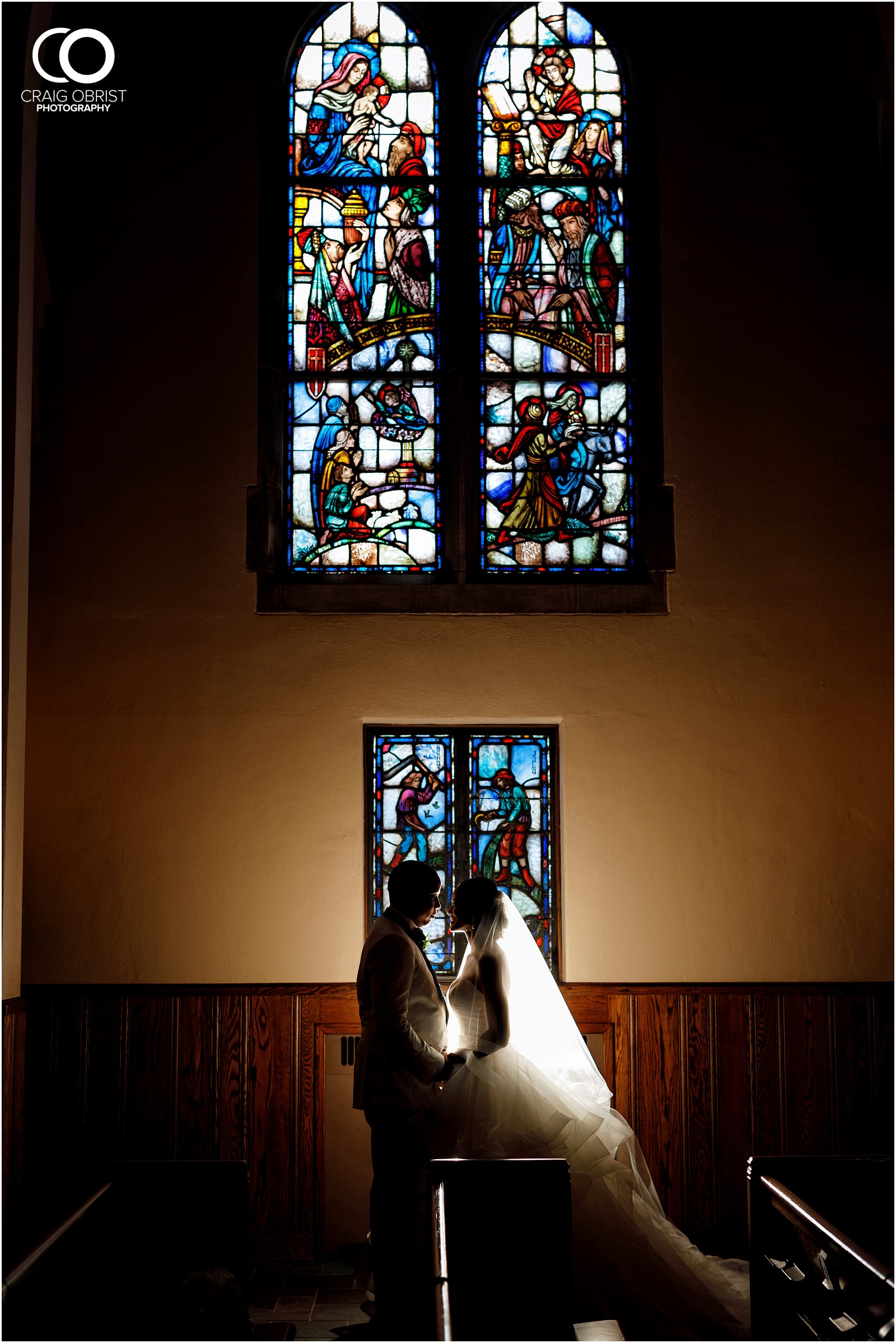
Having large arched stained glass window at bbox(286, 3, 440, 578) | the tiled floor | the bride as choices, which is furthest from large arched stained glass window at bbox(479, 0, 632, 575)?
the tiled floor

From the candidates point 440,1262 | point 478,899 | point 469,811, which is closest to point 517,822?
point 469,811

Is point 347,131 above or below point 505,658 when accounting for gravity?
above

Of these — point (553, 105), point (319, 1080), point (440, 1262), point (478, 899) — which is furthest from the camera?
point (553, 105)

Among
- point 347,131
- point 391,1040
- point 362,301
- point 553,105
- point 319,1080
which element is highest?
point 553,105

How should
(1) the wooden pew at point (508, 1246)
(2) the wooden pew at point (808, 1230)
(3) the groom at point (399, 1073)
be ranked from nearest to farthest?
(2) the wooden pew at point (808, 1230) < (1) the wooden pew at point (508, 1246) < (3) the groom at point (399, 1073)

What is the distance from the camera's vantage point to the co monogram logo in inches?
239

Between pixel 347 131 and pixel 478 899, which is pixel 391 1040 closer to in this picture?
pixel 478 899

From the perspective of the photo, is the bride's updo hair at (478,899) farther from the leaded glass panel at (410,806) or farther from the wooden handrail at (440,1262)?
the wooden handrail at (440,1262)

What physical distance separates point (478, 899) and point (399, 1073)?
0.75m

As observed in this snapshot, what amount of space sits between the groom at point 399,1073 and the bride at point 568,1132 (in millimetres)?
102

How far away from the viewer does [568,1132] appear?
168 inches

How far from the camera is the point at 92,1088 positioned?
555cm

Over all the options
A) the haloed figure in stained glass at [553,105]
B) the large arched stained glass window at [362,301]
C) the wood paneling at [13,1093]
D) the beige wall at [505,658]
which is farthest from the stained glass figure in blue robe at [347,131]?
the wood paneling at [13,1093]

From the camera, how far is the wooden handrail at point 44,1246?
2.78m
